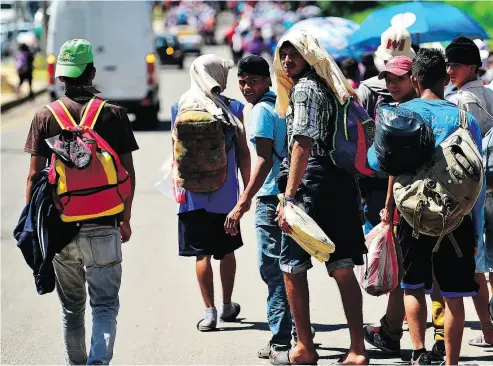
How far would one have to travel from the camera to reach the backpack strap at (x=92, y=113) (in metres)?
5.54

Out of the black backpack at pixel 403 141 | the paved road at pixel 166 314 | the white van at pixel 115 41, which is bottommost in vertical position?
the white van at pixel 115 41

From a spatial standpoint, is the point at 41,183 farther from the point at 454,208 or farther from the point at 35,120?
the point at 454,208

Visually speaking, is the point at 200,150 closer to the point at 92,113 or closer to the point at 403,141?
the point at 92,113

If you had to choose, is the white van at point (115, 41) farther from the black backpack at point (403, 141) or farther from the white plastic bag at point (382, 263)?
the black backpack at point (403, 141)

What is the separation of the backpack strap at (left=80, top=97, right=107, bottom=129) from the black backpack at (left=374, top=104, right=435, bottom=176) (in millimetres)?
1424

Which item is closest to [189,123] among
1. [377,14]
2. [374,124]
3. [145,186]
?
[374,124]

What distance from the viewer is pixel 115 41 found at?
69.1 ft

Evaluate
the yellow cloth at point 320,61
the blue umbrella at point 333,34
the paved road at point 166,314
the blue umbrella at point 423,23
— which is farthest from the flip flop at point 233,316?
the blue umbrella at point 333,34

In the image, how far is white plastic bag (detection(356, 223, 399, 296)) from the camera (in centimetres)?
593

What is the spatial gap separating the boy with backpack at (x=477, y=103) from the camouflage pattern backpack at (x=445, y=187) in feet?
3.65

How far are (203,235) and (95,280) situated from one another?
1.79 meters

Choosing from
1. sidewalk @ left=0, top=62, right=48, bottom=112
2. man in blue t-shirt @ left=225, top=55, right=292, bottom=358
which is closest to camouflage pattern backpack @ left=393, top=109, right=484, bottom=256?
man in blue t-shirt @ left=225, top=55, right=292, bottom=358

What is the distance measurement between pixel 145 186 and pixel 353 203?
835 centimetres

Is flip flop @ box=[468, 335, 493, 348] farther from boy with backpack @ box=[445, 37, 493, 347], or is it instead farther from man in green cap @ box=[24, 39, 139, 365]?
man in green cap @ box=[24, 39, 139, 365]
